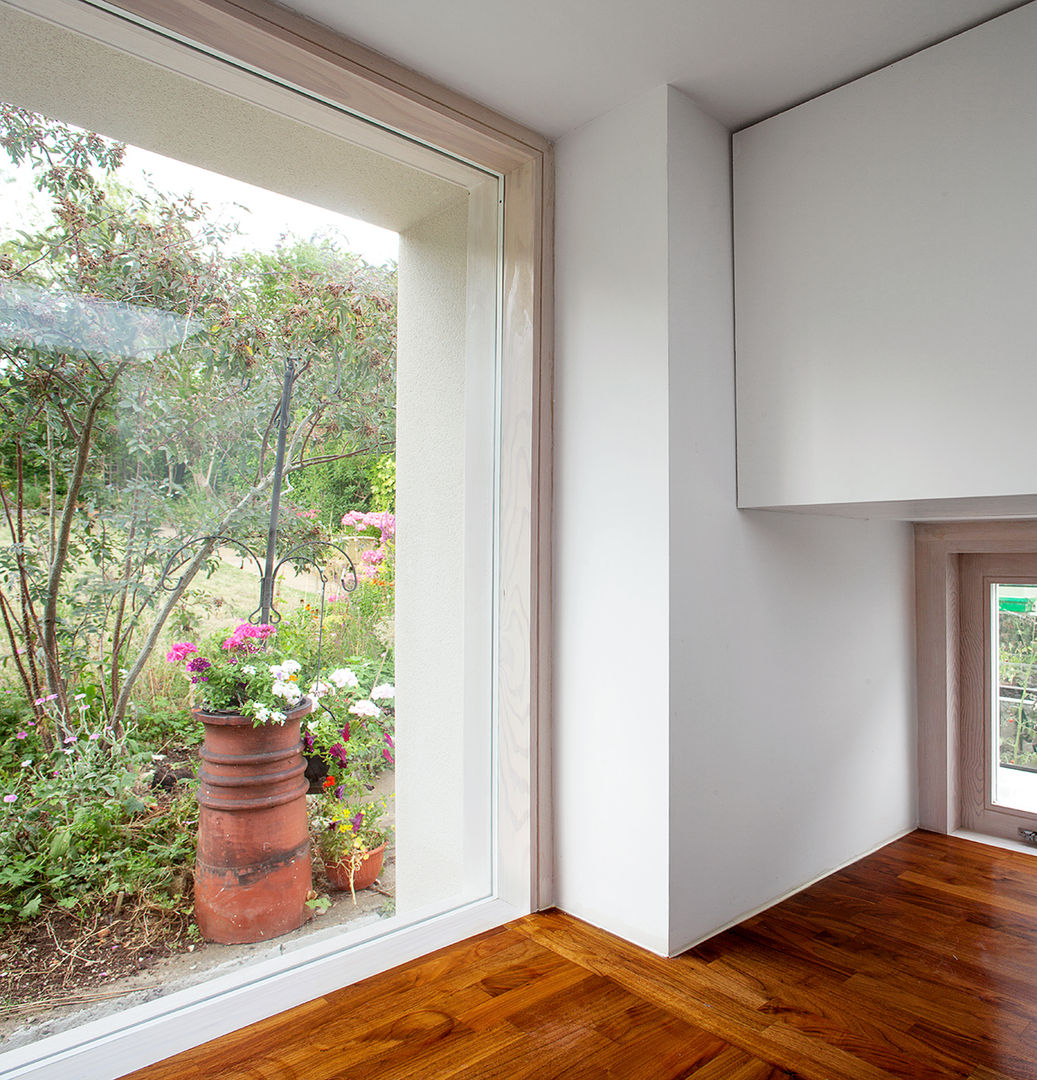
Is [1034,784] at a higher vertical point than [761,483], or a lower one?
lower

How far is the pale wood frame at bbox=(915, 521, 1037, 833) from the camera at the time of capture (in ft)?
8.00

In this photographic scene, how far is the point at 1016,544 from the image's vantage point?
7.45ft

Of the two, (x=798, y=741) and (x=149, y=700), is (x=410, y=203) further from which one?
(x=798, y=741)

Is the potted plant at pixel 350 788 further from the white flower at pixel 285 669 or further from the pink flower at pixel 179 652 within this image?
the pink flower at pixel 179 652

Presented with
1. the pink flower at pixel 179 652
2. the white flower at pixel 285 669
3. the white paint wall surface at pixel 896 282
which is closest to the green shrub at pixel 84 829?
the pink flower at pixel 179 652

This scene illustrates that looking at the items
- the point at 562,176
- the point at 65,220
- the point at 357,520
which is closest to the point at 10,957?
the point at 357,520

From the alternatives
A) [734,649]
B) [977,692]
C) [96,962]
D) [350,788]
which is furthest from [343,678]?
[977,692]

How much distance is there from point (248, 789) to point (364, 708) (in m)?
0.31

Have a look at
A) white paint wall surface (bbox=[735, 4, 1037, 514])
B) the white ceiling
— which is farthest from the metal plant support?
white paint wall surface (bbox=[735, 4, 1037, 514])

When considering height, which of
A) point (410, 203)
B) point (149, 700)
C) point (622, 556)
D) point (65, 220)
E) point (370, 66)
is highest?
point (370, 66)

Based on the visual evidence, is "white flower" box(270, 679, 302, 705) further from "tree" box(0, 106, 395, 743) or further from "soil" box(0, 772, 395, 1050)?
"soil" box(0, 772, 395, 1050)

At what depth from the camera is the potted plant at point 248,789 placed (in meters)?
1.57

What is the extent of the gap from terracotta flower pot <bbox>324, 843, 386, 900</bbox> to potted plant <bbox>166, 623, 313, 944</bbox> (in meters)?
0.07

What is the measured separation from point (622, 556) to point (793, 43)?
1.11m
